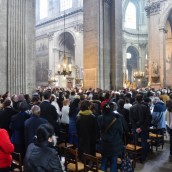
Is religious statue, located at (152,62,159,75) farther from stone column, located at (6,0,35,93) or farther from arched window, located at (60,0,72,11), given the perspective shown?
stone column, located at (6,0,35,93)

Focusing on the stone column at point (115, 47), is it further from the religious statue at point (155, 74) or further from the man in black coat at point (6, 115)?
the religious statue at point (155, 74)

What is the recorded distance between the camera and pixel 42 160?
2.68 meters

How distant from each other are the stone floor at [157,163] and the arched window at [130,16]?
119 ft

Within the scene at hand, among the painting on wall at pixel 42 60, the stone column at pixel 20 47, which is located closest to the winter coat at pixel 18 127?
the stone column at pixel 20 47

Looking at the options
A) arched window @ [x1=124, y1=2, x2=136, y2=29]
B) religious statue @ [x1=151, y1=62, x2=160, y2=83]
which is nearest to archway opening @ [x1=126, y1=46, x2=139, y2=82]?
arched window @ [x1=124, y1=2, x2=136, y2=29]

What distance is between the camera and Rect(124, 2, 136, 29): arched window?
42219 millimetres

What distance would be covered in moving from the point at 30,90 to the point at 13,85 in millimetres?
978

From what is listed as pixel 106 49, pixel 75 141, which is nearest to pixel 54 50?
pixel 106 49

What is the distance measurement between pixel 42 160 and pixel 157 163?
4.74 meters

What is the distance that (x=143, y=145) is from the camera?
22.4ft

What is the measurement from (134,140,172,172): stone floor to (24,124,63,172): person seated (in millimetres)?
3946

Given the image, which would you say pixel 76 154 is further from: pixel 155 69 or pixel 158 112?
pixel 155 69

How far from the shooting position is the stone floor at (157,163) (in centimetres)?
623

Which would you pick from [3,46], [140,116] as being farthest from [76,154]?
[3,46]
